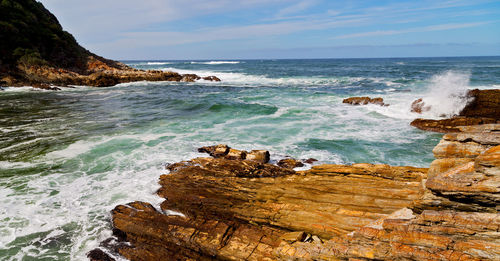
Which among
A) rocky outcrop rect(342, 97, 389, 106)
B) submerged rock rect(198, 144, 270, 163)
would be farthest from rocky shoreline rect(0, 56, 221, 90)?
rocky outcrop rect(342, 97, 389, 106)

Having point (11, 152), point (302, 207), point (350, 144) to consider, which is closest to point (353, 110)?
point (350, 144)

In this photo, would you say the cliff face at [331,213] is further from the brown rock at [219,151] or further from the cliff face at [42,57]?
the cliff face at [42,57]

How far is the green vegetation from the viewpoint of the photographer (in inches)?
1531

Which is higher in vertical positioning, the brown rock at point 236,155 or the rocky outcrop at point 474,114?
the rocky outcrop at point 474,114

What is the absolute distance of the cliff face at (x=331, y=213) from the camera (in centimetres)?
417

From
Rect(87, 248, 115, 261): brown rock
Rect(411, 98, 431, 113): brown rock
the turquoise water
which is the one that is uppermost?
Rect(411, 98, 431, 113): brown rock

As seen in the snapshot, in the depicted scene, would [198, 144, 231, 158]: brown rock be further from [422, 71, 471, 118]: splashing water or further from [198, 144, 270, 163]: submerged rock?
[422, 71, 471, 118]: splashing water

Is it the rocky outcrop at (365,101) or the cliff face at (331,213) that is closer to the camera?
the cliff face at (331,213)

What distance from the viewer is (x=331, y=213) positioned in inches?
227

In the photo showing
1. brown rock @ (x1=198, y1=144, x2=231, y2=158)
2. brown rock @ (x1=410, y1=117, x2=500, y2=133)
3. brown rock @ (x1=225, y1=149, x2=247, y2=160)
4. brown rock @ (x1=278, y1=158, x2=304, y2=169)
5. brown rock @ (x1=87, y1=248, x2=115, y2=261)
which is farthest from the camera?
brown rock @ (x1=410, y1=117, x2=500, y2=133)

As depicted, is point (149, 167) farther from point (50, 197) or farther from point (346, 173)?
point (346, 173)

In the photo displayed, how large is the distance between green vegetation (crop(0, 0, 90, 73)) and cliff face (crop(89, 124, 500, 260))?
1735 inches

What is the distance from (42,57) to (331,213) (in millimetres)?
50406

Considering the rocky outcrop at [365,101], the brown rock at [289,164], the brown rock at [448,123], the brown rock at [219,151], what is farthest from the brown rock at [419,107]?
the brown rock at [219,151]
